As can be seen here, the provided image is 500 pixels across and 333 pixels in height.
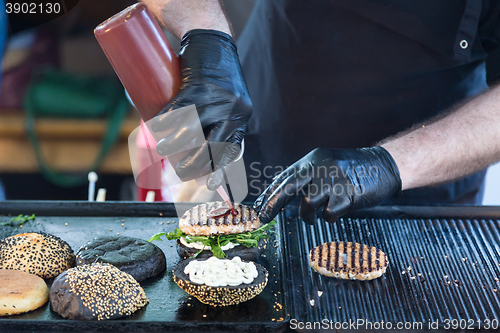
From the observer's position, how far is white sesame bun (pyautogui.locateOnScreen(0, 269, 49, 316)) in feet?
6.68

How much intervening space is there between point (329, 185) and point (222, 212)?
72 cm

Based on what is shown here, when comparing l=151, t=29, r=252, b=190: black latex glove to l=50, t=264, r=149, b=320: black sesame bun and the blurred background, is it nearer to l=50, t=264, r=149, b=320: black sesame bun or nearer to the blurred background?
l=50, t=264, r=149, b=320: black sesame bun

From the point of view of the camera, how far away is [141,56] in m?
1.99

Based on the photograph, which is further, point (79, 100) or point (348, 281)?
point (79, 100)

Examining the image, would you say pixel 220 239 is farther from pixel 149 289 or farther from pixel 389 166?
pixel 389 166

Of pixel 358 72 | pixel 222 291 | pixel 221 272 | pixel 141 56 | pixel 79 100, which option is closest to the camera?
pixel 141 56

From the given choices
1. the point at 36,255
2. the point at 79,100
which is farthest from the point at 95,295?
the point at 79,100

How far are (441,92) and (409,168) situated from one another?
3.41 feet

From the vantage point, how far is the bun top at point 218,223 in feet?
8.46

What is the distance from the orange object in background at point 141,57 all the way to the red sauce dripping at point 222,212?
785 millimetres

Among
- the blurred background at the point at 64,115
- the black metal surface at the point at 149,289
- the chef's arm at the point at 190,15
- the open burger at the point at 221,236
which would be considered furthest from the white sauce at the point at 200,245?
the blurred background at the point at 64,115

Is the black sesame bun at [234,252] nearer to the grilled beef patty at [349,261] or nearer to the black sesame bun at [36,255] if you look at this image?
the grilled beef patty at [349,261]

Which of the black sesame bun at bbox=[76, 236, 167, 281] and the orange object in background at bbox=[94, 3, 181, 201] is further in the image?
the black sesame bun at bbox=[76, 236, 167, 281]

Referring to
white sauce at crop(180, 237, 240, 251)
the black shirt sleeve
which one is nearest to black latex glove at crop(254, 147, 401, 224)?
white sauce at crop(180, 237, 240, 251)
